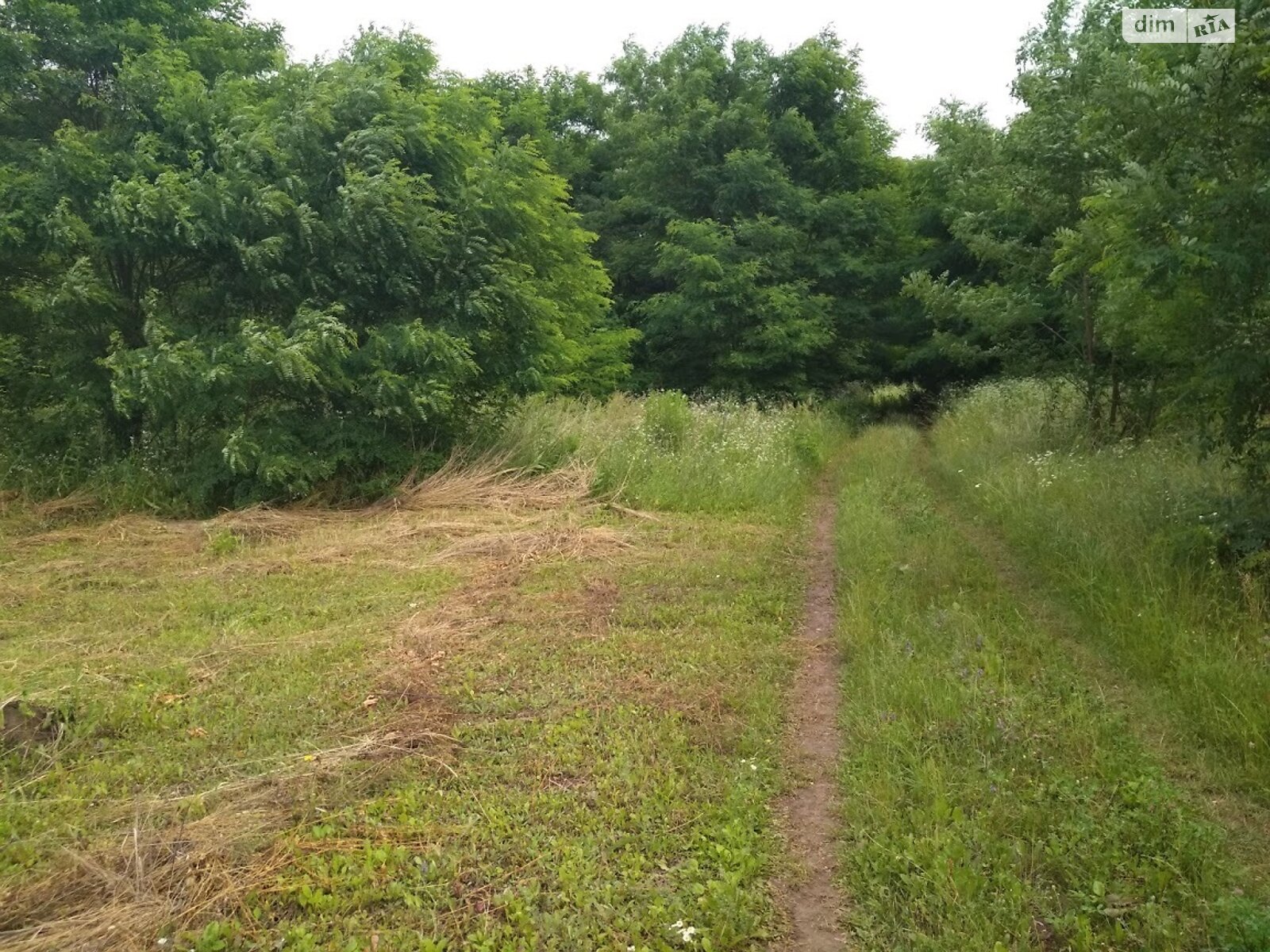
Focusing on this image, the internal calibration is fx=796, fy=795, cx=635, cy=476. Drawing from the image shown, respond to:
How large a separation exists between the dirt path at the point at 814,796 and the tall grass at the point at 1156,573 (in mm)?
1736

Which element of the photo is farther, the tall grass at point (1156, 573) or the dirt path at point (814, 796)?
the tall grass at point (1156, 573)

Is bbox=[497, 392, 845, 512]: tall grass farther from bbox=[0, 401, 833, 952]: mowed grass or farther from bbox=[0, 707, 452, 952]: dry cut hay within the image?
bbox=[0, 707, 452, 952]: dry cut hay

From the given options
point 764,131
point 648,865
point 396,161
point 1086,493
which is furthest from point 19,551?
point 764,131

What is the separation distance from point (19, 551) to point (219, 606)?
3330mm

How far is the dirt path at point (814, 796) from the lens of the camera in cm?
296

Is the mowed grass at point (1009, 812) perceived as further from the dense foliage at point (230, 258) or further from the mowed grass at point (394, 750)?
the dense foliage at point (230, 258)

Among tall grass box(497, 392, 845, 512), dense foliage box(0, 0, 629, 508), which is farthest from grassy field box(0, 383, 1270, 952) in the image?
dense foliage box(0, 0, 629, 508)

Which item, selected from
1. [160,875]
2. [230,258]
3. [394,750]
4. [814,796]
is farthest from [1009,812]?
[230,258]

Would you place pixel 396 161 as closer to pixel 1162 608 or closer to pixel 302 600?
pixel 302 600

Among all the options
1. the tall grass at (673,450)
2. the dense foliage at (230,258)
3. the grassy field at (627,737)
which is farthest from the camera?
the tall grass at (673,450)

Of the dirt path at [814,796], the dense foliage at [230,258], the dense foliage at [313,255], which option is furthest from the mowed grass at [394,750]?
the dense foliage at [313,255]

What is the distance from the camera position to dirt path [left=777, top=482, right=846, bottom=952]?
2963mm

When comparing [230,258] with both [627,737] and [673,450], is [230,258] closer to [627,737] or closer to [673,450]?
[673,450]

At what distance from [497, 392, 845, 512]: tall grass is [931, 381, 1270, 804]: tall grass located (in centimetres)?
267
